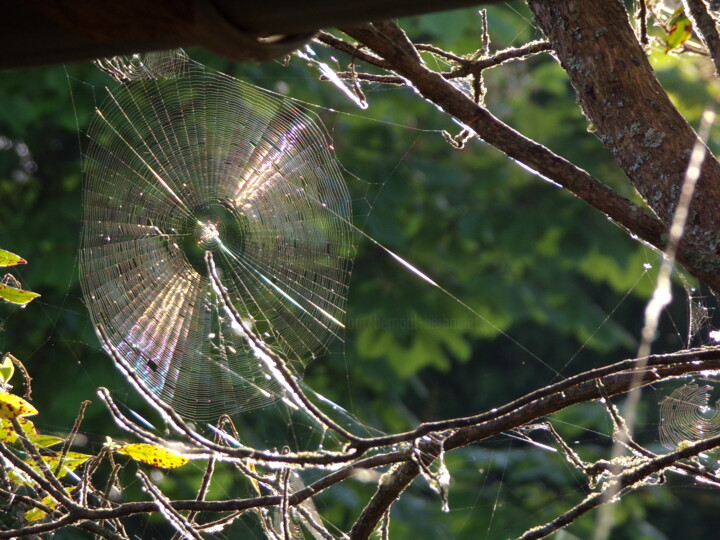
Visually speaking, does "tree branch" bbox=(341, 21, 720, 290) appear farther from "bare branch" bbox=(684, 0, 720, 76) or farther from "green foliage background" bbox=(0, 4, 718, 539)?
"green foliage background" bbox=(0, 4, 718, 539)

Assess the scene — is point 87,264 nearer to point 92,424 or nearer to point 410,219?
point 92,424

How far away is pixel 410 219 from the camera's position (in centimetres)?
683

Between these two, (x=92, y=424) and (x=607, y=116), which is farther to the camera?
(x=92, y=424)

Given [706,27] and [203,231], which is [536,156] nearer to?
[706,27]

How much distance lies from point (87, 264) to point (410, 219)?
177 inches

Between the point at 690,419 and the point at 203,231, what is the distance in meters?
1.79

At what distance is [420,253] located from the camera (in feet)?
22.4

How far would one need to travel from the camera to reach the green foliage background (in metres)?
4.98

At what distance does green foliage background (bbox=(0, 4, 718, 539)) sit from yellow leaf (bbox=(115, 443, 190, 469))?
3217mm

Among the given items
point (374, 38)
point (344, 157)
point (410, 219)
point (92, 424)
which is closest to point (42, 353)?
point (92, 424)

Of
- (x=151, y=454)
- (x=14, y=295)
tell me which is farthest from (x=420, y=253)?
(x=14, y=295)

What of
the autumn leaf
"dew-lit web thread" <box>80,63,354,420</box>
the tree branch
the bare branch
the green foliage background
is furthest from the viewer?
the green foliage background

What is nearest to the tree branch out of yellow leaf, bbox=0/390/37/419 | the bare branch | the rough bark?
the rough bark

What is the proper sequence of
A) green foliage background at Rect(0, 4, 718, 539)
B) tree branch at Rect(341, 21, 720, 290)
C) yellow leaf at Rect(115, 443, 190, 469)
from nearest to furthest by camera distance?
tree branch at Rect(341, 21, 720, 290) < yellow leaf at Rect(115, 443, 190, 469) < green foliage background at Rect(0, 4, 718, 539)
